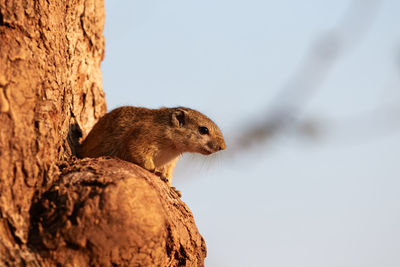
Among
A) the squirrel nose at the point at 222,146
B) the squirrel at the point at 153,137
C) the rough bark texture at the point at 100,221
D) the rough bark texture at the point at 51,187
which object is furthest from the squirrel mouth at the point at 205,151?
the rough bark texture at the point at 100,221

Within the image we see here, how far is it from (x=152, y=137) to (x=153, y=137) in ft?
0.05

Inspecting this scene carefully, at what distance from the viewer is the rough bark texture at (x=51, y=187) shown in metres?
3.64

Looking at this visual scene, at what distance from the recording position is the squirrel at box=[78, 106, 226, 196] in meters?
6.37

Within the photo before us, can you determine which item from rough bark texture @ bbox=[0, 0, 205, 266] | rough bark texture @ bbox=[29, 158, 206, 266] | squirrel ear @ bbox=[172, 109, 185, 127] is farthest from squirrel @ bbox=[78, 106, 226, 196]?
rough bark texture @ bbox=[29, 158, 206, 266]

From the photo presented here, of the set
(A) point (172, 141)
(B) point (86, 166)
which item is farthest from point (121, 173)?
(A) point (172, 141)

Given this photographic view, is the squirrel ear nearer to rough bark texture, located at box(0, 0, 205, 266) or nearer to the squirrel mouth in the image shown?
the squirrel mouth

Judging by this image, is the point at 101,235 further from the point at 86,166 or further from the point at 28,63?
the point at 28,63

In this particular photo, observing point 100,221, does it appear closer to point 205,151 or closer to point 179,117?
point 205,151

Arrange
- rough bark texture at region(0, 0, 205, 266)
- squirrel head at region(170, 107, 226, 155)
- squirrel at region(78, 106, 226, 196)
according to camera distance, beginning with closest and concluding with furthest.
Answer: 1. rough bark texture at region(0, 0, 205, 266)
2. squirrel at region(78, 106, 226, 196)
3. squirrel head at region(170, 107, 226, 155)

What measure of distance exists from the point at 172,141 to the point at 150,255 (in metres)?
3.13

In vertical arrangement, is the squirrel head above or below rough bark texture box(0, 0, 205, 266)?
above

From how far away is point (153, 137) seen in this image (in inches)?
265

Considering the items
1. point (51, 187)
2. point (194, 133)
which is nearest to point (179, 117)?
point (194, 133)

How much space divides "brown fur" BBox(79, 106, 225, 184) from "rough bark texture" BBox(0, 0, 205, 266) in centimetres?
168
